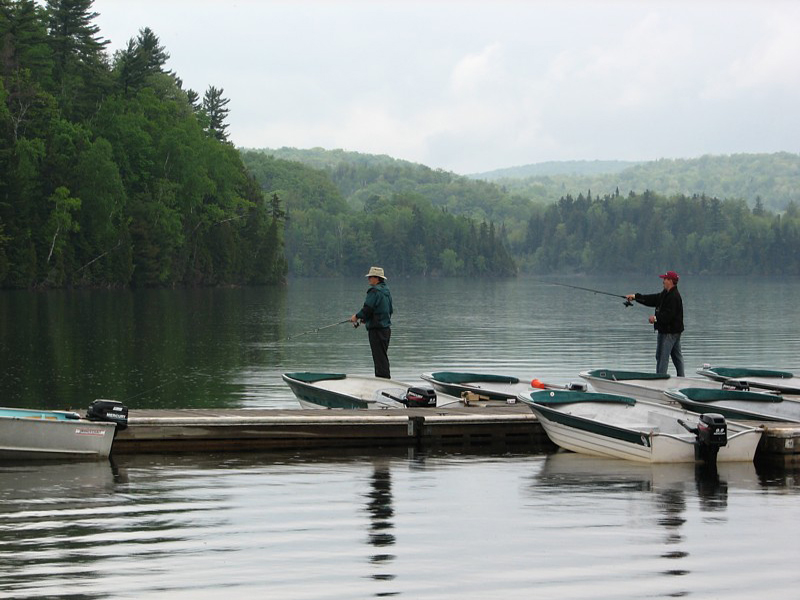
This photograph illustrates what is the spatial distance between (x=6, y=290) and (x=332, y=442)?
68.7m

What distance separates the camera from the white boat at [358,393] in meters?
18.7

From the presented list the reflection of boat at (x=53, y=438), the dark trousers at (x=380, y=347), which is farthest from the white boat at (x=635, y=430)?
the reflection of boat at (x=53, y=438)

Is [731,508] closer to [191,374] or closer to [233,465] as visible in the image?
[233,465]

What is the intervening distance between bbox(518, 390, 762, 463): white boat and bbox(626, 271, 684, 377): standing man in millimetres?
3327

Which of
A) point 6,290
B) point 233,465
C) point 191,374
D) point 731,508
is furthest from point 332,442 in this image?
point 6,290

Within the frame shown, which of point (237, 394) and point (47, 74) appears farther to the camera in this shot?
point (47, 74)

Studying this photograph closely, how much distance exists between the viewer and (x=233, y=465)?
15844mm

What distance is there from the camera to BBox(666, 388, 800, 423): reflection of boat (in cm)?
1752

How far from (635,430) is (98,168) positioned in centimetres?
7630

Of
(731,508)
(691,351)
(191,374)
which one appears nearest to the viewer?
(731,508)

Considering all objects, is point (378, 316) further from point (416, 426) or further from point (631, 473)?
point (631, 473)

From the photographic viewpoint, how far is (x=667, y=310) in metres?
20.7

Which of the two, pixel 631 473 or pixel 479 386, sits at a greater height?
pixel 479 386

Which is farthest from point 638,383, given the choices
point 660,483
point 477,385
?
point 660,483
